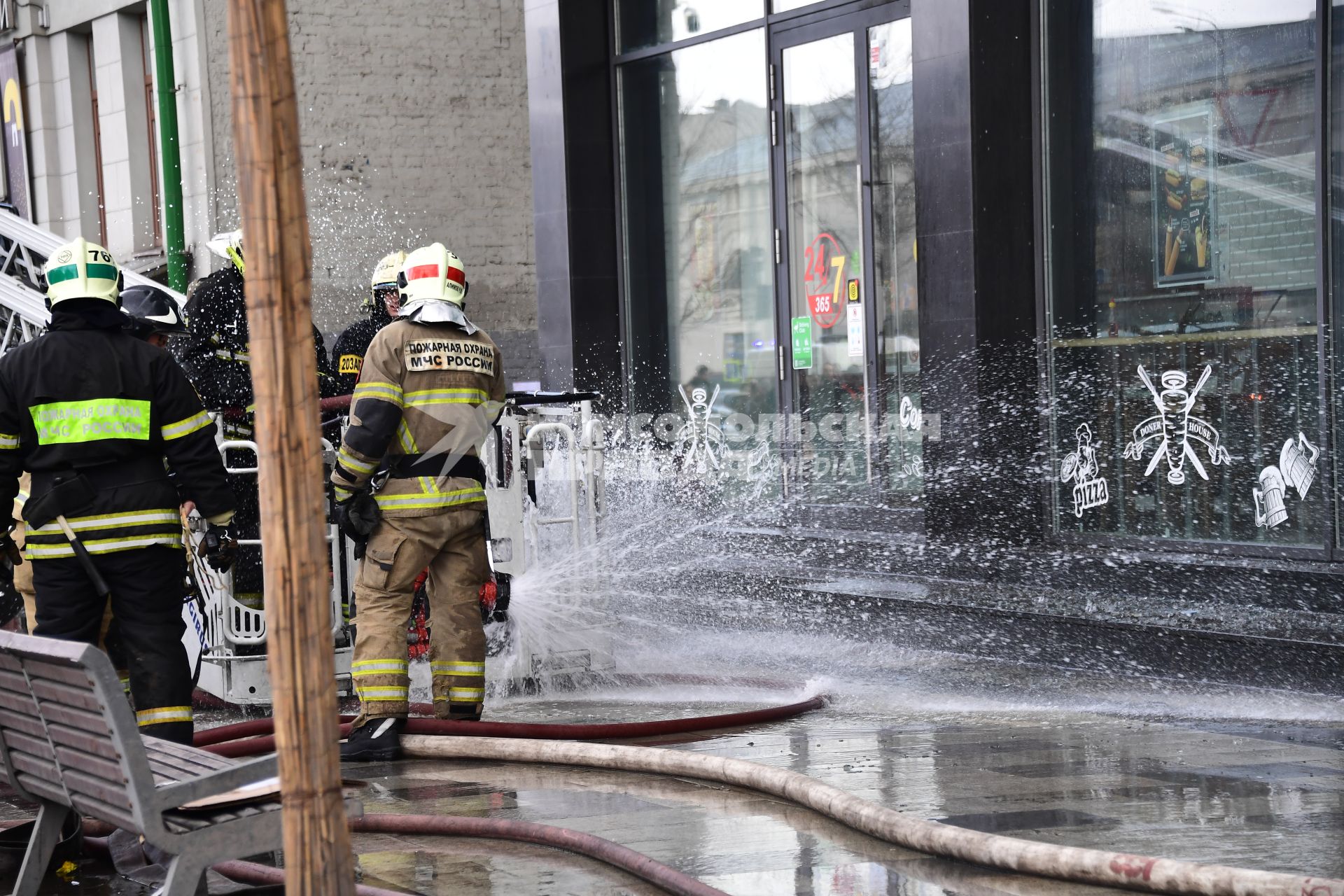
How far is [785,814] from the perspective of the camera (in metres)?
4.54

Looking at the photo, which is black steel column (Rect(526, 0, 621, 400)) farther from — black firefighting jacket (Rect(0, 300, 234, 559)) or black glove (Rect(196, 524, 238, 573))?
black firefighting jacket (Rect(0, 300, 234, 559))

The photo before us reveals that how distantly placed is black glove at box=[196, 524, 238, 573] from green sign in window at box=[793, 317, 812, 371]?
5.94 metres

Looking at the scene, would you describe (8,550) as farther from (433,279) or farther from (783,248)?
(783,248)

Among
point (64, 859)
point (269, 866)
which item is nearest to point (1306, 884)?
point (269, 866)

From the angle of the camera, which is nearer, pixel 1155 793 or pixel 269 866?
pixel 269 866

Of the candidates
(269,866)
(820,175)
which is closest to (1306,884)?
(269,866)

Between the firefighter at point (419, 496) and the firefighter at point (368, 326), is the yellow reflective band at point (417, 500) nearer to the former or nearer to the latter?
the firefighter at point (419, 496)

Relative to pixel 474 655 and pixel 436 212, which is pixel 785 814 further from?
pixel 436 212

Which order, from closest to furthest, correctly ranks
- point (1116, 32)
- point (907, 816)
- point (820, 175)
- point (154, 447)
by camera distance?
point (907, 816) < point (154, 447) < point (1116, 32) < point (820, 175)

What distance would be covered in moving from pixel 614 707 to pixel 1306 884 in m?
4.02

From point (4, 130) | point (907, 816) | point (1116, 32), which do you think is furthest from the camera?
point (4, 130)

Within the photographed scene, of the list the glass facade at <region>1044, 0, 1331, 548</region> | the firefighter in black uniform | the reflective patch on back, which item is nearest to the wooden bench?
the reflective patch on back

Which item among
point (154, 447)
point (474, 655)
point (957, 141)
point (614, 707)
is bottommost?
point (614, 707)

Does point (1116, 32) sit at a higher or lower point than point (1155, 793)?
higher
